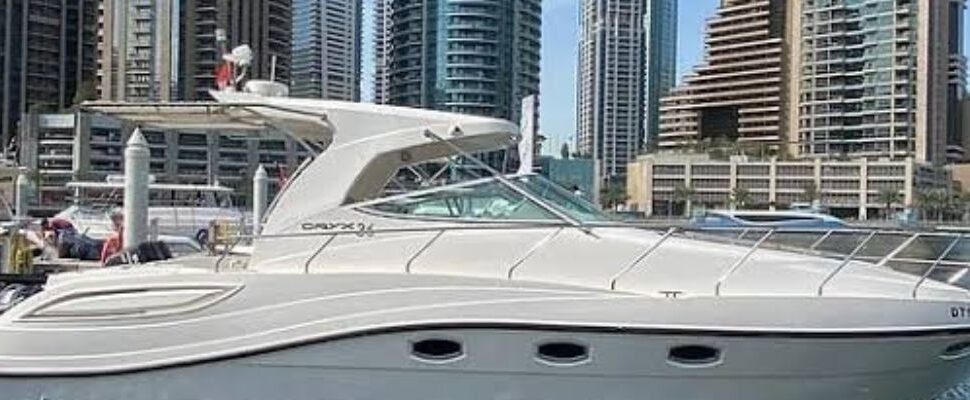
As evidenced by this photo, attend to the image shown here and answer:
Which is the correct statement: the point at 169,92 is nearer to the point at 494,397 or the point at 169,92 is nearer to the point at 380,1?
the point at 380,1

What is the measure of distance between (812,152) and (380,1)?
11955cm

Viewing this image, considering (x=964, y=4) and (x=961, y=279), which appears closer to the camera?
(x=961, y=279)

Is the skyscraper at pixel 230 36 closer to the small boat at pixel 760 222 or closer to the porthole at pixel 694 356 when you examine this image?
the small boat at pixel 760 222

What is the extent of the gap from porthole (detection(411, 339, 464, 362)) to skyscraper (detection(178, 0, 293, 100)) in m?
3.83

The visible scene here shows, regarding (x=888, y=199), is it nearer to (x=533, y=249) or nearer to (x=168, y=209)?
(x=168, y=209)

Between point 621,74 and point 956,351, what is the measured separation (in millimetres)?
123489

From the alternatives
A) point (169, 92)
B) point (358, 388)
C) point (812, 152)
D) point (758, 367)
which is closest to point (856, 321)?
point (758, 367)

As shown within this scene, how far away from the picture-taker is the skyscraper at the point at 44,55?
293 ft

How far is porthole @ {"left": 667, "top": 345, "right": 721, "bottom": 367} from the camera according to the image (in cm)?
627

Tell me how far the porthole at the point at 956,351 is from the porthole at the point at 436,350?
2.85 meters


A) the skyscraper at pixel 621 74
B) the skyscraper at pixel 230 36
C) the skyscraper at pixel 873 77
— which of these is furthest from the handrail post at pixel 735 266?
the skyscraper at pixel 873 77

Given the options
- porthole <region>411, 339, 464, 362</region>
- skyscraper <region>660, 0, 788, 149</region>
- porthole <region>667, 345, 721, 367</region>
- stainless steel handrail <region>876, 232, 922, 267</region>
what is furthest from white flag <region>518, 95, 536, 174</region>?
skyscraper <region>660, 0, 788, 149</region>

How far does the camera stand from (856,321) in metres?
6.20

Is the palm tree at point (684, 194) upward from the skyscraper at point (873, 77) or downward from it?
downward
